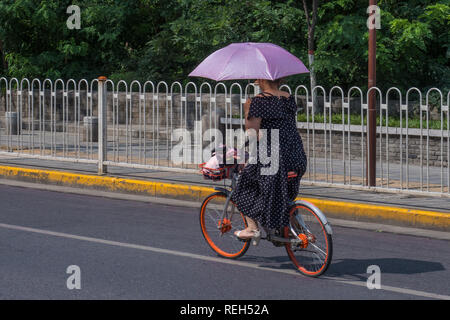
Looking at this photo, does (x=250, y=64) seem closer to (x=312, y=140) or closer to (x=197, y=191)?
(x=197, y=191)

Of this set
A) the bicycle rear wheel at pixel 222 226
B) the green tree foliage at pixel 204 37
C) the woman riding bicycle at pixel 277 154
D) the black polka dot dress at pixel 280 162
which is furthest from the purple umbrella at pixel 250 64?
the green tree foliage at pixel 204 37

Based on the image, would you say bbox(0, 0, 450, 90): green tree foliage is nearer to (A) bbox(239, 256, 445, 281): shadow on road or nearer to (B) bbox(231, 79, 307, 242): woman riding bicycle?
(A) bbox(239, 256, 445, 281): shadow on road

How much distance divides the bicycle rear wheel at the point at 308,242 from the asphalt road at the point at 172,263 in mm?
127

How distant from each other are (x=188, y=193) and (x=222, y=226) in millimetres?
3681

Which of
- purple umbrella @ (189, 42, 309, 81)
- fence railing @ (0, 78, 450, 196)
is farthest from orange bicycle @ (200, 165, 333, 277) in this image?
fence railing @ (0, 78, 450, 196)

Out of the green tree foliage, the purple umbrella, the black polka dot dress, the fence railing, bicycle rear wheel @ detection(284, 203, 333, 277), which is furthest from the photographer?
the green tree foliage

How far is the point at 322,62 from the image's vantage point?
19188 mm

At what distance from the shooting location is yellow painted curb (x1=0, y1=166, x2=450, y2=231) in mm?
9703

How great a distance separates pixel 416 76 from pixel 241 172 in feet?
46.2

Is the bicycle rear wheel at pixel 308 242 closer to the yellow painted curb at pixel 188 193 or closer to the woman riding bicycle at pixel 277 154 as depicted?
the woman riding bicycle at pixel 277 154

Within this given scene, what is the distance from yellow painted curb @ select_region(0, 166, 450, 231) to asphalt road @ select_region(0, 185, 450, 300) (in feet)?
1.62

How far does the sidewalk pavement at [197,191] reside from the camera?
985 cm

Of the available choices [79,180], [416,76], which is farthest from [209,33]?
[79,180]
